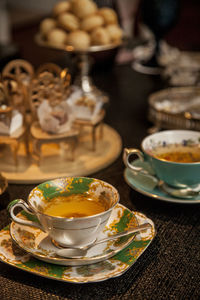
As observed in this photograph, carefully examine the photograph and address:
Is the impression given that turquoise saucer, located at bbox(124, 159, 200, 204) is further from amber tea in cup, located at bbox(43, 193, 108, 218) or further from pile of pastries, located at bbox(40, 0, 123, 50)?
pile of pastries, located at bbox(40, 0, 123, 50)

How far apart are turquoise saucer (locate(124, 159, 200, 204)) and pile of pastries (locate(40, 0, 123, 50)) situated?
540 mm

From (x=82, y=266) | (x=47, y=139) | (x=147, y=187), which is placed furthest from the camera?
(x=47, y=139)

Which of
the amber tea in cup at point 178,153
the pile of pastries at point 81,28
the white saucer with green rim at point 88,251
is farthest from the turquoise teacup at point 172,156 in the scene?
the pile of pastries at point 81,28

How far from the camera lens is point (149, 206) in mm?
792

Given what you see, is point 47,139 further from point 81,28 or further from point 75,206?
point 81,28

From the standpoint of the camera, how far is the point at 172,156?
2.77ft

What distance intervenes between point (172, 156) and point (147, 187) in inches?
3.4

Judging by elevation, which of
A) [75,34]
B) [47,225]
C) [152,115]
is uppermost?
[75,34]

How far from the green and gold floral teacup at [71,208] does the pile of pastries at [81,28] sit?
702 millimetres

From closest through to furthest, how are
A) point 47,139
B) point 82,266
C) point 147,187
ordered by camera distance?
1. point 82,266
2. point 147,187
3. point 47,139

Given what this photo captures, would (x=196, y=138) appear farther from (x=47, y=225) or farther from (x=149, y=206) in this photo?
(x=47, y=225)

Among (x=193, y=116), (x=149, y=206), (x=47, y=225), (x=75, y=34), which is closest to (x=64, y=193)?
(x=47, y=225)

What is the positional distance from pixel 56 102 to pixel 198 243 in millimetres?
459

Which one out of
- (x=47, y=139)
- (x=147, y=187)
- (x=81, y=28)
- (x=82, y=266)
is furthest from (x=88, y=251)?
(x=81, y=28)
